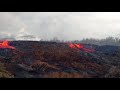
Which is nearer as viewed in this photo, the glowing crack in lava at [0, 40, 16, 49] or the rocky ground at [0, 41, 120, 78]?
the rocky ground at [0, 41, 120, 78]

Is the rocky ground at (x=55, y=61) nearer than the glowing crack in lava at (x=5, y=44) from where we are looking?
Yes

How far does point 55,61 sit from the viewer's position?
11.7 meters

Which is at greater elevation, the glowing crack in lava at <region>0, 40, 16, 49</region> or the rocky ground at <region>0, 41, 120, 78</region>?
the glowing crack in lava at <region>0, 40, 16, 49</region>

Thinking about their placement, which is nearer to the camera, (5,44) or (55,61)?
(55,61)

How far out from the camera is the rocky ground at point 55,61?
32.2 ft

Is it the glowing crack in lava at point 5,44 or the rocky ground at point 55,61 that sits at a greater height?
the glowing crack in lava at point 5,44

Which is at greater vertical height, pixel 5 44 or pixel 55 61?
pixel 5 44

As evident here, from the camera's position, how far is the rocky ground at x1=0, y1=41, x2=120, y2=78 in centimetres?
983
